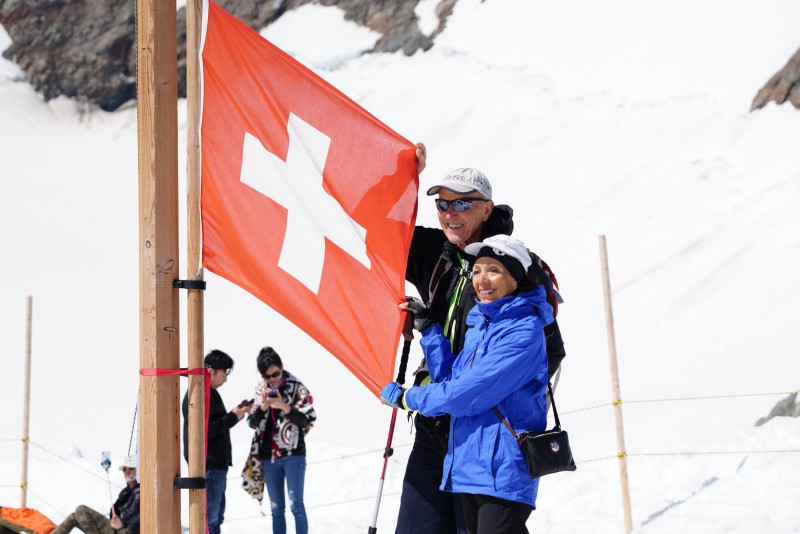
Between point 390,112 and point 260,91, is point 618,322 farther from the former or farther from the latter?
point 390,112

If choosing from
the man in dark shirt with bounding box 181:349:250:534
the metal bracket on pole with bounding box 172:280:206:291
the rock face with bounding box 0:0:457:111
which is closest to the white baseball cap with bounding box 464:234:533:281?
the metal bracket on pole with bounding box 172:280:206:291

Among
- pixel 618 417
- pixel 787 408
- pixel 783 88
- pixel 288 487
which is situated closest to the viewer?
pixel 288 487

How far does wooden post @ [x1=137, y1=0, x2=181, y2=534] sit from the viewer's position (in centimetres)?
355

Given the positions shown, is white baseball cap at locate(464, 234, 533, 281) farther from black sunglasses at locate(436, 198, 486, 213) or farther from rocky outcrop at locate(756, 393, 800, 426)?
rocky outcrop at locate(756, 393, 800, 426)

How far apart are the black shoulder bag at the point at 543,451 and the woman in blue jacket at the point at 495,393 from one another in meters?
0.03

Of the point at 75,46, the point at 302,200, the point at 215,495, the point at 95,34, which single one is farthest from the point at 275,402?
the point at 95,34

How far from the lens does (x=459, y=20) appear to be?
35.9m

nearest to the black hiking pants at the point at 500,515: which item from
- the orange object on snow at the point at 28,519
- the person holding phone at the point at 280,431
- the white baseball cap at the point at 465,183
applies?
the white baseball cap at the point at 465,183

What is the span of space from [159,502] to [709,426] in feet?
27.0

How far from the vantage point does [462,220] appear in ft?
12.2

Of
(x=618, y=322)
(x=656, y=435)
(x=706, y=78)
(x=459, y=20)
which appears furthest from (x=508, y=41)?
(x=656, y=435)

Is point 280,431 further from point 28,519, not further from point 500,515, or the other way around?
point 500,515

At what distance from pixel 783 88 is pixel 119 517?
19.3 m

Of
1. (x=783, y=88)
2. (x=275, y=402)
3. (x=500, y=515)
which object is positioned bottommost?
(x=500, y=515)
